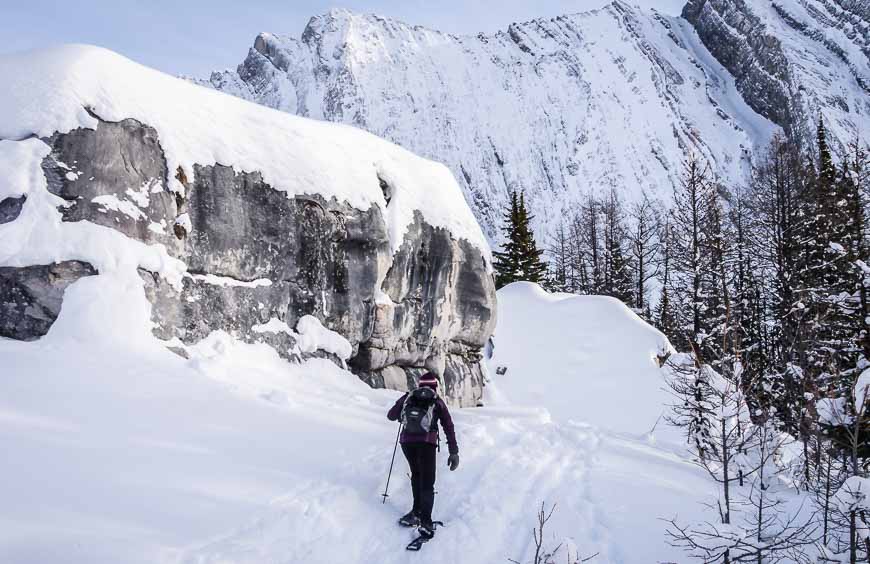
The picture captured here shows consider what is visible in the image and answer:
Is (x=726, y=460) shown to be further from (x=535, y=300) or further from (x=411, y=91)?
(x=411, y=91)

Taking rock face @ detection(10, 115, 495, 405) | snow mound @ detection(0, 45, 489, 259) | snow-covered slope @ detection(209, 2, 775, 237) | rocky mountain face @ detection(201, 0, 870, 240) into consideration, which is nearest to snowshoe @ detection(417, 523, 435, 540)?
rock face @ detection(10, 115, 495, 405)

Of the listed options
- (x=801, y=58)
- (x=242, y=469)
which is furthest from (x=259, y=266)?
(x=801, y=58)

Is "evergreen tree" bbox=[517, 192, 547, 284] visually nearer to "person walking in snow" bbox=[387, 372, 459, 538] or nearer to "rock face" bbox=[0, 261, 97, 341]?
"rock face" bbox=[0, 261, 97, 341]

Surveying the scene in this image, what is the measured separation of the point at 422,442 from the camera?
5875 millimetres

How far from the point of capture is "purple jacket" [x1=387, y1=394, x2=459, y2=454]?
5.91 m

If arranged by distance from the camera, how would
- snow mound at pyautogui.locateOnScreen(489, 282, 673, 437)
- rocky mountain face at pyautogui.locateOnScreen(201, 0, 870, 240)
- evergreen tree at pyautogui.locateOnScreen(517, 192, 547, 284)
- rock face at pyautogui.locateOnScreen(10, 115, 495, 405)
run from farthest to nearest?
rocky mountain face at pyautogui.locateOnScreen(201, 0, 870, 240) < evergreen tree at pyautogui.locateOnScreen(517, 192, 547, 284) < snow mound at pyautogui.locateOnScreen(489, 282, 673, 437) < rock face at pyautogui.locateOnScreen(10, 115, 495, 405)

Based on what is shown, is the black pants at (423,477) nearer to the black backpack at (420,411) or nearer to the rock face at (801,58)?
the black backpack at (420,411)

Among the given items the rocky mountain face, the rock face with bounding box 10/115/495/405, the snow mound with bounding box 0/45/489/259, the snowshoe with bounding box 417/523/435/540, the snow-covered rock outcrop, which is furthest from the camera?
the rocky mountain face

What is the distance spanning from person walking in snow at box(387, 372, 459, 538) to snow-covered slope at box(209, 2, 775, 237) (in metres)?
66.3

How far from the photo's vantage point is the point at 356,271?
45.2 ft

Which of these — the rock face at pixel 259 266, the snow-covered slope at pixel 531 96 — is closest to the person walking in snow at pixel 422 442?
the rock face at pixel 259 266

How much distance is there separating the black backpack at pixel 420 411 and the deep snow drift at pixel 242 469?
38.4 inches

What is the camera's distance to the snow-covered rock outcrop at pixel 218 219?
8.67 metres

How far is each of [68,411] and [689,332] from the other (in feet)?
60.6
